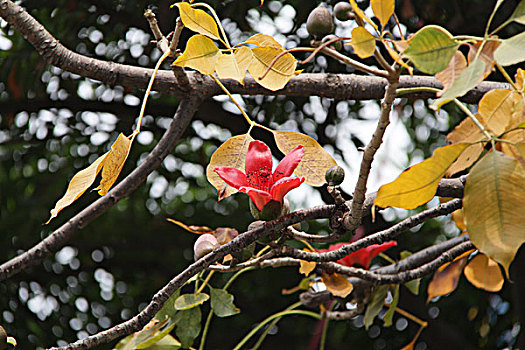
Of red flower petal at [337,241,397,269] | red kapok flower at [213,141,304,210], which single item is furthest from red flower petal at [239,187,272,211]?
red flower petal at [337,241,397,269]

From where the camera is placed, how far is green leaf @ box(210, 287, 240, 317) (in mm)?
408

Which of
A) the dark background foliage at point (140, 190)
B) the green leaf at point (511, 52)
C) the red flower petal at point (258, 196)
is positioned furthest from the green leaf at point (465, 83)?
the dark background foliage at point (140, 190)

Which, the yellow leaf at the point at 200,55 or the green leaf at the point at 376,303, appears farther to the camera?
the green leaf at the point at 376,303

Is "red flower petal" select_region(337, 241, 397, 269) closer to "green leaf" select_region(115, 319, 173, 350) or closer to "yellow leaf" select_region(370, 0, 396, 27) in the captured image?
"green leaf" select_region(115, 319, 173, 350)

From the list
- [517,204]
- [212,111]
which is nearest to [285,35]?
[212,111]

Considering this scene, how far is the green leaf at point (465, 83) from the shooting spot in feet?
0.57

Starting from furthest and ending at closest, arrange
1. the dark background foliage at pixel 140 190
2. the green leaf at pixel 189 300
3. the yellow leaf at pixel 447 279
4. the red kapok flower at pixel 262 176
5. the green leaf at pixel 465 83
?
the dark background foliage at pixel 140 190
the yellow leaf at pixel 447 279
the green leaf at pixel 189 300
the red kapok flower at pixel 262 176
the green leaf at pixel 465 83

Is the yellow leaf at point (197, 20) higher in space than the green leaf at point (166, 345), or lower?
higher

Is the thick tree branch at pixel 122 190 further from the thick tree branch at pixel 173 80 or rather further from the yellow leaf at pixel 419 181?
the yellow leaf at pixel 419 181

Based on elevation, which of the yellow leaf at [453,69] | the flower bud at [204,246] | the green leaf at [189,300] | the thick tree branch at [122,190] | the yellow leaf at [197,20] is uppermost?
the yellow leaf at [197,20]

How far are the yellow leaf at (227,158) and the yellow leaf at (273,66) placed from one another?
0.17 feet

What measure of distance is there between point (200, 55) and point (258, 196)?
75mm

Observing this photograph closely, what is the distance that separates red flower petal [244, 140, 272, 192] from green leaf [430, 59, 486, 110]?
5.1 inches

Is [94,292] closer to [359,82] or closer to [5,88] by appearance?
[5,88]
